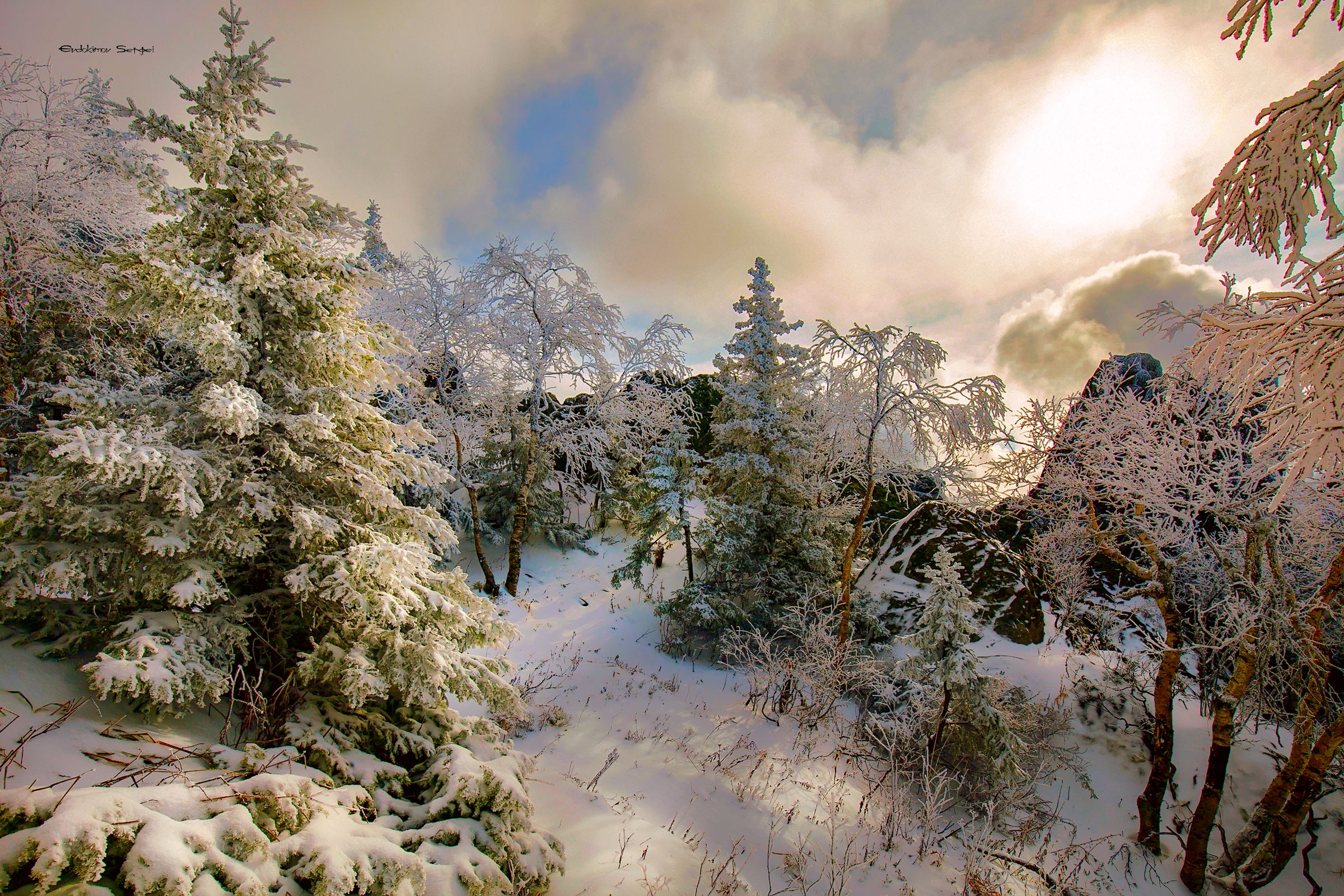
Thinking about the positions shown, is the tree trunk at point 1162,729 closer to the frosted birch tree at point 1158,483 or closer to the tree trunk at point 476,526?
the frosted birch tree at point 1158,483

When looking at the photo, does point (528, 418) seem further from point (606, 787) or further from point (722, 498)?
point (606, 787)

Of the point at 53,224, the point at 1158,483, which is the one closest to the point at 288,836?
the point at 1158,483

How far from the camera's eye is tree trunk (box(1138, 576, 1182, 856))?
6742mm

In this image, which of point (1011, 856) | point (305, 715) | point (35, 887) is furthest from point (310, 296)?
point (1011, 856)

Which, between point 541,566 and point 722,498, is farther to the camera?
point 541,566

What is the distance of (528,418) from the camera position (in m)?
13.8

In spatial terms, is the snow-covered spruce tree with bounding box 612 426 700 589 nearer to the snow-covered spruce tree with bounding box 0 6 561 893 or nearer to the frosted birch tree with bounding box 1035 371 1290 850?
the frosted birch tree with bounding box 1035 371 1290 850

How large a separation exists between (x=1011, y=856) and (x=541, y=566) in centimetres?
1234

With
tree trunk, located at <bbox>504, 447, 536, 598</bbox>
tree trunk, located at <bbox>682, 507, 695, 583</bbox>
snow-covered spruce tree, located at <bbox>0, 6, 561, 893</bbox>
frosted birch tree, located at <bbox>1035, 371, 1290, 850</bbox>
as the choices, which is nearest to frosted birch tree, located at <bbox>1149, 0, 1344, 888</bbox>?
frosted birch tree, located at <bbox>1035, 371, 1290, 850</bbox>

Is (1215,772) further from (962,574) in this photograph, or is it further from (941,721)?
(962,574)

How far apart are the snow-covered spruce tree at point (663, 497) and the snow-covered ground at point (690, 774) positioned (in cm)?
215

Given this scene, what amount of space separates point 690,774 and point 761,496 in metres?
6.09

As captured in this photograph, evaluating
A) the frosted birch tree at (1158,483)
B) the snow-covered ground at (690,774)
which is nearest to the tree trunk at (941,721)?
the snow-covered ground at (690,774)

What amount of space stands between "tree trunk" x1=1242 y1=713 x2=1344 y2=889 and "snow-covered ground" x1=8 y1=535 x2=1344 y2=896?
45 centimetres
